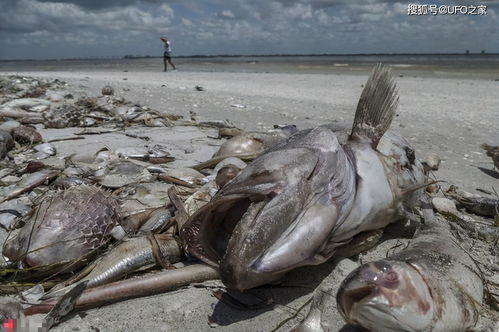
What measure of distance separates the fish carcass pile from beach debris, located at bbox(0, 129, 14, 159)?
1114 mm

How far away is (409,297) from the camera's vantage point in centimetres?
160

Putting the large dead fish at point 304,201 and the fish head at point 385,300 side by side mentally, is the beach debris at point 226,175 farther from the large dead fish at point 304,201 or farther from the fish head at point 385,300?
→ the fish head at point 385,300

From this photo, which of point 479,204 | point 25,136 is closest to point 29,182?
point 25,136

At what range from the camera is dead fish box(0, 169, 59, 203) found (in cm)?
362

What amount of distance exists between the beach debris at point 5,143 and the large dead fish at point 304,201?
3.71 meters

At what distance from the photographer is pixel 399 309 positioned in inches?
61.4

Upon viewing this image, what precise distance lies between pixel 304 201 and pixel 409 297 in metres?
0.64

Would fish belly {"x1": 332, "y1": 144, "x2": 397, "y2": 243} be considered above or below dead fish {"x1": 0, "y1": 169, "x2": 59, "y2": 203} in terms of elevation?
above

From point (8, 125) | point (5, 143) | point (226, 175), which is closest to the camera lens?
point (226, 175)

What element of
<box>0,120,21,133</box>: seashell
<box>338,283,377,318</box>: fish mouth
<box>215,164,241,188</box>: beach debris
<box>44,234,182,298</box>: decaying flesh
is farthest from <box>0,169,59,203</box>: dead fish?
<box>338,283,377,318</box>: fish mouth

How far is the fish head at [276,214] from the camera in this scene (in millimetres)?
1808

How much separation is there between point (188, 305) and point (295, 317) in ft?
1.84

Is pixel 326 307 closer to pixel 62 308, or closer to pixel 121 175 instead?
pixel 62 308

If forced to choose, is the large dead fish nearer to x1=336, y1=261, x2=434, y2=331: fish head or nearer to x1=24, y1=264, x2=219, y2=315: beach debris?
x1=24, y1=264, x2=219, y2=315: beach debris
